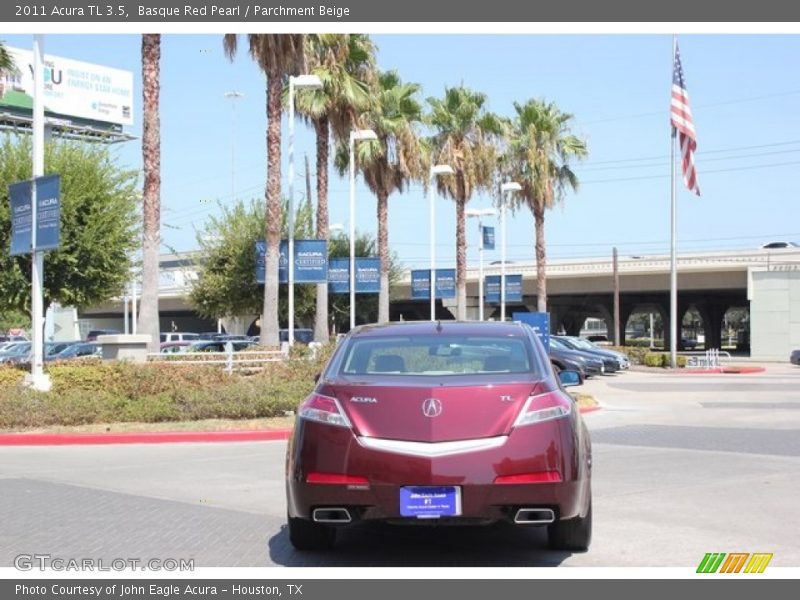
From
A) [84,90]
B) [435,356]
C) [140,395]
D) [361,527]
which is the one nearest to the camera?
[435,356]

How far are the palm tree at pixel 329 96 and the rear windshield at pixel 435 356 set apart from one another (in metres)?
25.6

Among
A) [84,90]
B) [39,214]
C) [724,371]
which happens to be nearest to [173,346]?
[724,371]

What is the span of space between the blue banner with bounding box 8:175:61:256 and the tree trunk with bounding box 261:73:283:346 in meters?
9.97

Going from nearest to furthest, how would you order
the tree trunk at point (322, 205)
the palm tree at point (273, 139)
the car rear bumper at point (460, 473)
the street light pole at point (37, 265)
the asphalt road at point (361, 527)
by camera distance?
the car rear bumper at point (460, 473)
the asphalt road at point (361, 527)
the street light pole at point (37, 265)
the palm tree at point (273, 139)
the tree trunk at point (322, 205)

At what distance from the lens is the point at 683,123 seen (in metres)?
39.6

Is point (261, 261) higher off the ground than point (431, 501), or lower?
higher

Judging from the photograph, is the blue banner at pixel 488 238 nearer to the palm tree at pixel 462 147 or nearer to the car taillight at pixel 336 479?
the palm tree at pixel 462 147

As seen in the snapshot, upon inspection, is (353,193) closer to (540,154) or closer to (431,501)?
(540,154)

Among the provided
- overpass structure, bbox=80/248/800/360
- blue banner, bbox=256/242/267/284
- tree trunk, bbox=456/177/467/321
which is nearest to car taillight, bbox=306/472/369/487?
blue banner, bbox=256/242/267/284

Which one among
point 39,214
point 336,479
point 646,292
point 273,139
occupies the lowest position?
point 336,479

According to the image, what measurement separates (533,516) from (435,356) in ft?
4.76

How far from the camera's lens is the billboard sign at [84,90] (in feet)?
254

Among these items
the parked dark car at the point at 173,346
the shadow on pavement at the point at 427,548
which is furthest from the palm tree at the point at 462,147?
the shadow on pavement at the point at 427,548

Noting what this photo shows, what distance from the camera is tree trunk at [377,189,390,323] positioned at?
128ft
